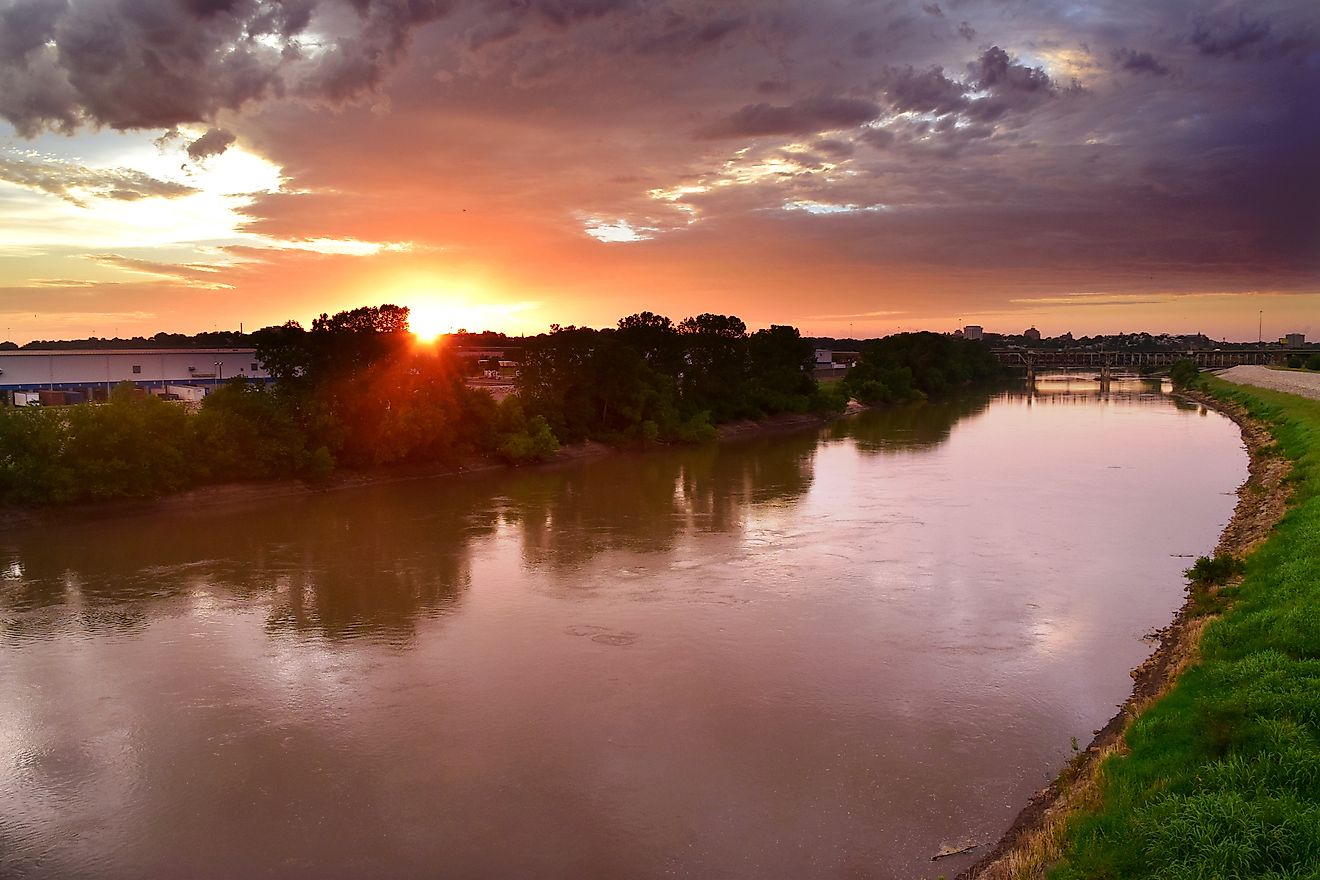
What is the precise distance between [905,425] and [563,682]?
55044 millimetres

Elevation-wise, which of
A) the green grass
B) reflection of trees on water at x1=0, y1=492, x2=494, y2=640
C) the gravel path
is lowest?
reflection of trees on water at x1=0, y1=492, x2=494, y2=640

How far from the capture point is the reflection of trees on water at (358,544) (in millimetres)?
19500

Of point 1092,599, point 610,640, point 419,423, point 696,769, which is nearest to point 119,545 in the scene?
point 419,423

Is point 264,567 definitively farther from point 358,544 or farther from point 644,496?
point 644,496

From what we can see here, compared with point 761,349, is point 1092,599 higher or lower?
lower

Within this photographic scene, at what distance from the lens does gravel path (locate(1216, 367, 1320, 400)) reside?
5733 cm

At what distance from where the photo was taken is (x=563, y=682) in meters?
14.6

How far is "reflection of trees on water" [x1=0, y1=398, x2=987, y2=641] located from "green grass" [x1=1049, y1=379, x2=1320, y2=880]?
42.2 ft

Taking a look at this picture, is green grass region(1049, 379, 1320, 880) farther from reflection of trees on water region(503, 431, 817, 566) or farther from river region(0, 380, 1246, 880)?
Result: reflection of trees on water region(503, 431, 817, 566)

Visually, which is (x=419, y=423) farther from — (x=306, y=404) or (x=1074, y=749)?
(x=1074, y=749)

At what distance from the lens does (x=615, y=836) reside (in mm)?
9898

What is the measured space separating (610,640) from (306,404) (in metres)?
23.2

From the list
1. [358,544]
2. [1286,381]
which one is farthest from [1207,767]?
[1286,381]

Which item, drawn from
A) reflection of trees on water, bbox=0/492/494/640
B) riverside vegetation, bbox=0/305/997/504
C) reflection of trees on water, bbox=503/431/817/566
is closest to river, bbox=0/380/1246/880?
reflection of trees on water, bbox=0/492/494/640
